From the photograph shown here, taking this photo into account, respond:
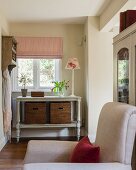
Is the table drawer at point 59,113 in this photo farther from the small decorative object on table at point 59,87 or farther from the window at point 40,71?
the window at point 40,71

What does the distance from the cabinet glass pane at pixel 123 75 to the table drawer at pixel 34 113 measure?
8.95ft

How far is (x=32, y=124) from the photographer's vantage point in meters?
4.98

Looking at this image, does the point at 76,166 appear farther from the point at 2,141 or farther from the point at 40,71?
the point at 40,71

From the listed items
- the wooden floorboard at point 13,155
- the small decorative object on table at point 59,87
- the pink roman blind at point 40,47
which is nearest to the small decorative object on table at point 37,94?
the small decorative object on table at point 59,87

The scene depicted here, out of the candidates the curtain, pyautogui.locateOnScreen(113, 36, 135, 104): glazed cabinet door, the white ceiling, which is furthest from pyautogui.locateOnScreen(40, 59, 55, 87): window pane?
pyautogui.locateOnScreen(113, 36, 135, 104): glazed cabinet door

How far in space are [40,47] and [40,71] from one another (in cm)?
50

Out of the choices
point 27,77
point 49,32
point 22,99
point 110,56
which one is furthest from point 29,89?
point 110,56

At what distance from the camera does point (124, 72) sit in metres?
2.31

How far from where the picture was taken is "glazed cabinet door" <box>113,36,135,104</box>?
211 centimetres

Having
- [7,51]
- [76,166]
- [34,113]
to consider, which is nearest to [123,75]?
[76,166]

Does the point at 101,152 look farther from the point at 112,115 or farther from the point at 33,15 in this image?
the point at 33,15

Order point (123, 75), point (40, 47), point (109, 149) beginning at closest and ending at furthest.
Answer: point (109, 149), point (123, 75), point (40, 47)

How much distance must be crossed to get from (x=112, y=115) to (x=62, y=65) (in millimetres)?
3674

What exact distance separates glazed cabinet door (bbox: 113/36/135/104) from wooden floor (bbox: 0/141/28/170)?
1774mm
